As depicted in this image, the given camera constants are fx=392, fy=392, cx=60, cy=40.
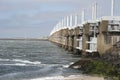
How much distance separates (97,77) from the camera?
29359 mm

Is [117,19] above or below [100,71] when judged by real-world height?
above

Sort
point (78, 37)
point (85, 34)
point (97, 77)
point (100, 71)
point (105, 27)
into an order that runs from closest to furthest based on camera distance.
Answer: point (97, 77), point (100, 71), point (105, 27), point (85, 34), point (78, 37)

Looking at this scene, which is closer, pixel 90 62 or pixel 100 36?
pixel 90 62

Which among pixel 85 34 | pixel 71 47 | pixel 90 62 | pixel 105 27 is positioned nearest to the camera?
pixel 90 62

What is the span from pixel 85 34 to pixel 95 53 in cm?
798

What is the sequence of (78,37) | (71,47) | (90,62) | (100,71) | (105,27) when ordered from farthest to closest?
(71,47), (78,37), (105,27), (90,62), (100,71)

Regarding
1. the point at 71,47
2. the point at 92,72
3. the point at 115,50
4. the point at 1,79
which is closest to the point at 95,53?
the point at 115,50

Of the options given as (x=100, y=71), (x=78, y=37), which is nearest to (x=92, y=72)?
(x=100, y=71)

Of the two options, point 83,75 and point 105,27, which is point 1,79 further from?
point 105,27

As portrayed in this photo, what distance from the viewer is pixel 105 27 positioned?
42.1m

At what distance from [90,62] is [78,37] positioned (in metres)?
29.1

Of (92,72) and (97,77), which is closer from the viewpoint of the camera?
(97,77)

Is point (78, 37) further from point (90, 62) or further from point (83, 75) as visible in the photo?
point (83, 75)

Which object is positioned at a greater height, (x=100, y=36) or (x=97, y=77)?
(x=100, y=36)
